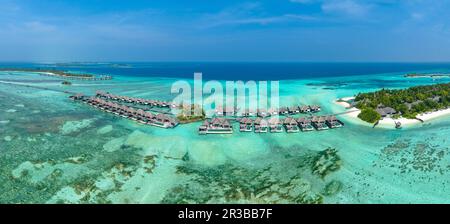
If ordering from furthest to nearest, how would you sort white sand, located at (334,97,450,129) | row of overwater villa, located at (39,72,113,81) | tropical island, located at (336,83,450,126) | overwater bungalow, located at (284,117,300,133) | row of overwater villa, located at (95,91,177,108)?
row of overwater villa, located at (39,72,113,81) → row of overwater villa, located at (95,91,177,108) → tropical island, located at (336,83,450,126) → white sand, located at (334,97,450,129) → overwater bungalow, located at (284,117,300,133)

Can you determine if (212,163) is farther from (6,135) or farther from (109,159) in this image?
(6,135)

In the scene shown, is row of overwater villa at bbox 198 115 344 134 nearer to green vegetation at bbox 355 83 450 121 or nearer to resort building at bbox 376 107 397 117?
green vegetation at bbox 355 83 450 121

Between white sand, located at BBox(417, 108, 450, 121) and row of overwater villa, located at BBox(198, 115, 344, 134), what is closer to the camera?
row of overwater villa, located at BBox(198, 115, 344, 134)

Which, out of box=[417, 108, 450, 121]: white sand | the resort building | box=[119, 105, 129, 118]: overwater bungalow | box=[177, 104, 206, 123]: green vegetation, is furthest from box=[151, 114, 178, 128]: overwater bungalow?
box=[417, 108, 450, 121]: white sand

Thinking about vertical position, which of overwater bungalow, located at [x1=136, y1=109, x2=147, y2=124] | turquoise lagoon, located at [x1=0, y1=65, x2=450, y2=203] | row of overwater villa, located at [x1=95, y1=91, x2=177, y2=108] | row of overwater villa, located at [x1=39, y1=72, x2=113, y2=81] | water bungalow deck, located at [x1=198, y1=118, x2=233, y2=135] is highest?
row of overwater villa, located at [x1=39, y1=72, x2=113, y2=81]

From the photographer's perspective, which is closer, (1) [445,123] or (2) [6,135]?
(2) [6,135]

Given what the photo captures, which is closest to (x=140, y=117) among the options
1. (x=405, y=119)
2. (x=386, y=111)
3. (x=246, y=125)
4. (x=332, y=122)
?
(x=246, y=125)

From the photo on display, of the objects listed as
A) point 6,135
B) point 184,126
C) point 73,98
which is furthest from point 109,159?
point 73,98
